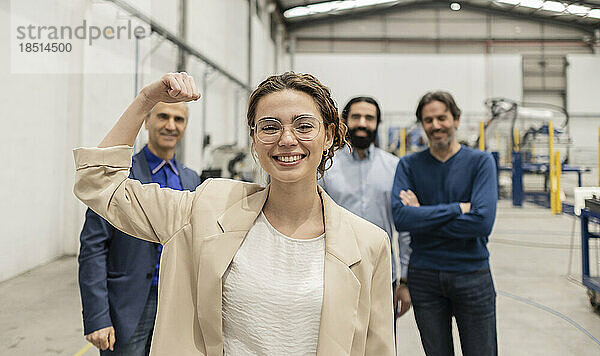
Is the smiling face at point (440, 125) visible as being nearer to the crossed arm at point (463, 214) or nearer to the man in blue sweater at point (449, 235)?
the man in blue sweater at point (449, 235)

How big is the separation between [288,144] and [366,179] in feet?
3.40

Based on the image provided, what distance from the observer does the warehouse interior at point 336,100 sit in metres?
1.53

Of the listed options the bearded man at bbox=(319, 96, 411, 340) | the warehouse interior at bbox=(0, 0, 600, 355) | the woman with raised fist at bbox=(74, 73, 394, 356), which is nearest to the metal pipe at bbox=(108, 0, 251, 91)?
the warehouse interior at bbox=(0, 0, 600, 355)

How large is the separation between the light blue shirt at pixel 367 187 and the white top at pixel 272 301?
0.94 metres

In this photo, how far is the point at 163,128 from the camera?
142 cm

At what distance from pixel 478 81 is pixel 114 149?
7929 mm

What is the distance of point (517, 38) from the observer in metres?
3.90

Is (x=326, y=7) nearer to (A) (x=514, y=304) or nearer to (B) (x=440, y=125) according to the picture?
(A) (x=514, y=304)

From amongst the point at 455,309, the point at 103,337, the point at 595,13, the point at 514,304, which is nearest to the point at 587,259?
the point at 514,304

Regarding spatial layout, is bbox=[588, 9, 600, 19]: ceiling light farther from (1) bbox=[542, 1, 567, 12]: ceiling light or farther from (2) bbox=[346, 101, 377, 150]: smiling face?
(2) bbox=[346, 101, 377, 150]: smiling face

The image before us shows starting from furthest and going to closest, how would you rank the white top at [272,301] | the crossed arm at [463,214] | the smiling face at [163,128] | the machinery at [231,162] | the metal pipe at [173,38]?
the machinery at [231,162], the metal pipe at [173,38], the crossed arm at [463,214], the smiling face at [163,128], the white top at [272,301]

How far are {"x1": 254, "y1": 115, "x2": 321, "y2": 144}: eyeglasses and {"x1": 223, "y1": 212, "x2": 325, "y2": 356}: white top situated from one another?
220 mm

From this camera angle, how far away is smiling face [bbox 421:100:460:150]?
156 centimetres

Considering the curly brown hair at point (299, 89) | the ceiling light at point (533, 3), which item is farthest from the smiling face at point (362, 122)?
the ceiling light at point (533, 3)
